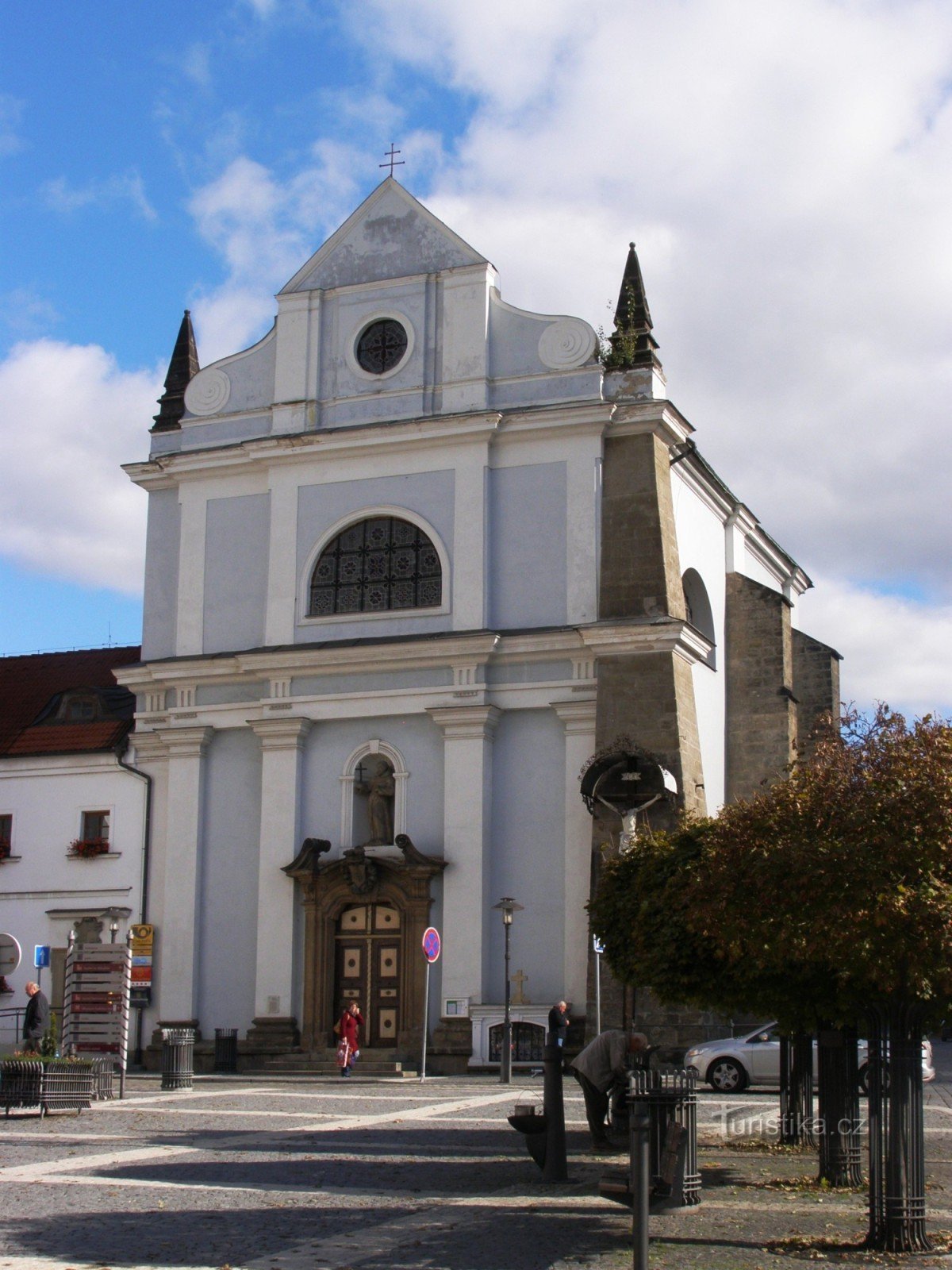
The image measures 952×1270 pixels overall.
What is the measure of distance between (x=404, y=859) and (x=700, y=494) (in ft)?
35.3

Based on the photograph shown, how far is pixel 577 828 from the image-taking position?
30562 millimetres

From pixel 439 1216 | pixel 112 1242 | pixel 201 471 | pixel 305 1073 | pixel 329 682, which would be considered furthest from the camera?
pixel 201 471

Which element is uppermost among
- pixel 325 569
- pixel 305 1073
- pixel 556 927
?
pixel 325 569

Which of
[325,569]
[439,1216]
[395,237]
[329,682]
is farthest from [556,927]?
[439,1216]

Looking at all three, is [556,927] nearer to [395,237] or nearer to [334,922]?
[334,922]

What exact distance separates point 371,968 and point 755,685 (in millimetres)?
10930

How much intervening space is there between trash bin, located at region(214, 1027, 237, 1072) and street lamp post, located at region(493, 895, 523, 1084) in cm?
557

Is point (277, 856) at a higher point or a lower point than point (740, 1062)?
higher

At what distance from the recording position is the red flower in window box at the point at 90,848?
34.8 metres

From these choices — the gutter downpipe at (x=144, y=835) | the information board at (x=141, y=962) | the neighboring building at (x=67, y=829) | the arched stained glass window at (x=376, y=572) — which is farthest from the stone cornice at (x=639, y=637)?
the information board at (x=141, y=962)

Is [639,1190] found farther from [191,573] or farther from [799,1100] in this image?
[191,573]

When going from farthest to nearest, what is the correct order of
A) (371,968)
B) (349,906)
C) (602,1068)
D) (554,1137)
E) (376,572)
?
1. (376,572)
2. (349,906)
3. (371,968)
4. (602,1068)
5. (554,1137)

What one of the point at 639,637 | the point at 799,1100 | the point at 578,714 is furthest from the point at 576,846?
the point at 799,1100

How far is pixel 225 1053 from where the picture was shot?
31047 millimetres
